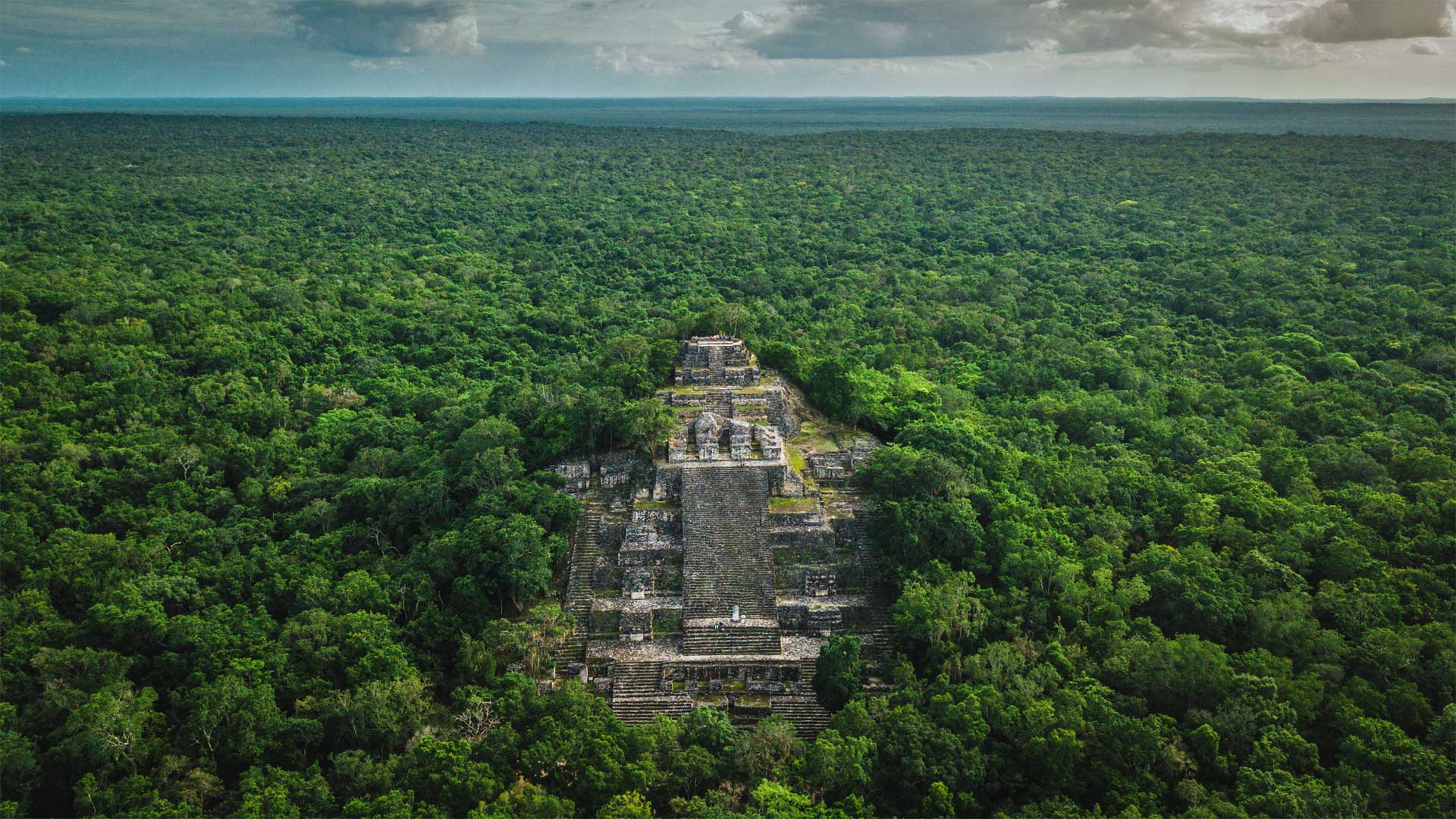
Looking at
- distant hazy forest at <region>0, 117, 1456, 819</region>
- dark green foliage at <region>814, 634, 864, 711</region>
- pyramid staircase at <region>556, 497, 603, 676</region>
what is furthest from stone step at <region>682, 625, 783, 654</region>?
pyramid staircase at <region>556, 497, 603, 676</region>

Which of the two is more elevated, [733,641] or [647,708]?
[733,641]

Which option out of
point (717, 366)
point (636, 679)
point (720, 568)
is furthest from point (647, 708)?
point (717, 366)

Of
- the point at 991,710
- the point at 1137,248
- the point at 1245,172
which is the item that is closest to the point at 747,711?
the point at 991,710

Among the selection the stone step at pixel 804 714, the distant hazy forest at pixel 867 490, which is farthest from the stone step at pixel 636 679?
the stone step at pixel 804 714

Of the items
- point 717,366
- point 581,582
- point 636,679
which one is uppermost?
point 717,366

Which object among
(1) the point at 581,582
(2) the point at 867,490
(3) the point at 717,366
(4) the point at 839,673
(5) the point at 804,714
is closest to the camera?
(4) the point at 839,673

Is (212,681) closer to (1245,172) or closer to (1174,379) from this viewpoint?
(1174,379)

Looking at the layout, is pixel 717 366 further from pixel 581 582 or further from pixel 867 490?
pixel 581 582
